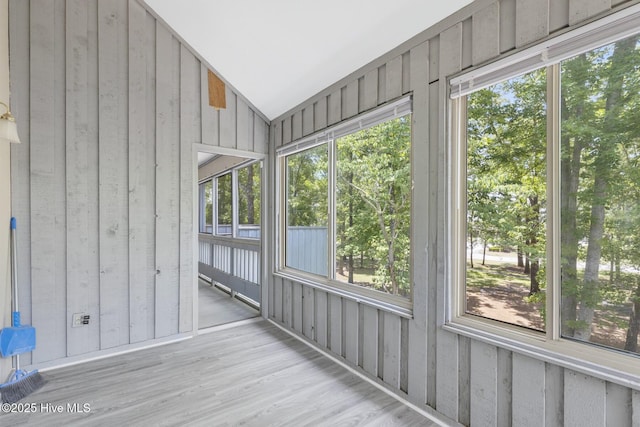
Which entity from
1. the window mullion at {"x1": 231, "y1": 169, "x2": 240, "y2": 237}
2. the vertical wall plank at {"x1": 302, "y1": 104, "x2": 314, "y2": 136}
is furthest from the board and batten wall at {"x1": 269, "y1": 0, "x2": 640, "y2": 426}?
the window mullion at {"x1": 231, "y1": 169, "x2": 240, "y2": 237}

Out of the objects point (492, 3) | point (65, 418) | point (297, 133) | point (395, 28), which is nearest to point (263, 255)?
point (297, 133)

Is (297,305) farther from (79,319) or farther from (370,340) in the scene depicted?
(79,319)

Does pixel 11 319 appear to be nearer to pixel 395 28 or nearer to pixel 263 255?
pixel 263 255

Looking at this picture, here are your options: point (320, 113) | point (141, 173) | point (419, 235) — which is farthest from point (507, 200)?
point (141, 173)

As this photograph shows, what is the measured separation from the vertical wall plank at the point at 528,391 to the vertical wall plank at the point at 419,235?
513 millimetres

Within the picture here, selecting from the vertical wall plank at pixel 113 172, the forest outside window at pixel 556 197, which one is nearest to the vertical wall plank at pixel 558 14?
the forest outside window at pixel 556 197

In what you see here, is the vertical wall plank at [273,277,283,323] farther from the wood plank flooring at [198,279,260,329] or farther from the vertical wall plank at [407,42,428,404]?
the vertical wall plank at [407,42,428,404]

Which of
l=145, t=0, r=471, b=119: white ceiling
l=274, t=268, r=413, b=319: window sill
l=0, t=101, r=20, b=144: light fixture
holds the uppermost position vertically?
l=145, t=0, r=471, b=119: white ceiling

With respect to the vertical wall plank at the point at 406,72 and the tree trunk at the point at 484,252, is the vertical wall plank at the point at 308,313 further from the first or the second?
the vertical wall plank at the point at 406,72

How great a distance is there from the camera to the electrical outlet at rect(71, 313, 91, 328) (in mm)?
2660

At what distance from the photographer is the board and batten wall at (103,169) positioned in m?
2.51

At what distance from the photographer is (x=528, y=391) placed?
1519mm

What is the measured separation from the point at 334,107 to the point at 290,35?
708mm

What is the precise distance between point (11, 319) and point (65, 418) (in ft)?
3.56
